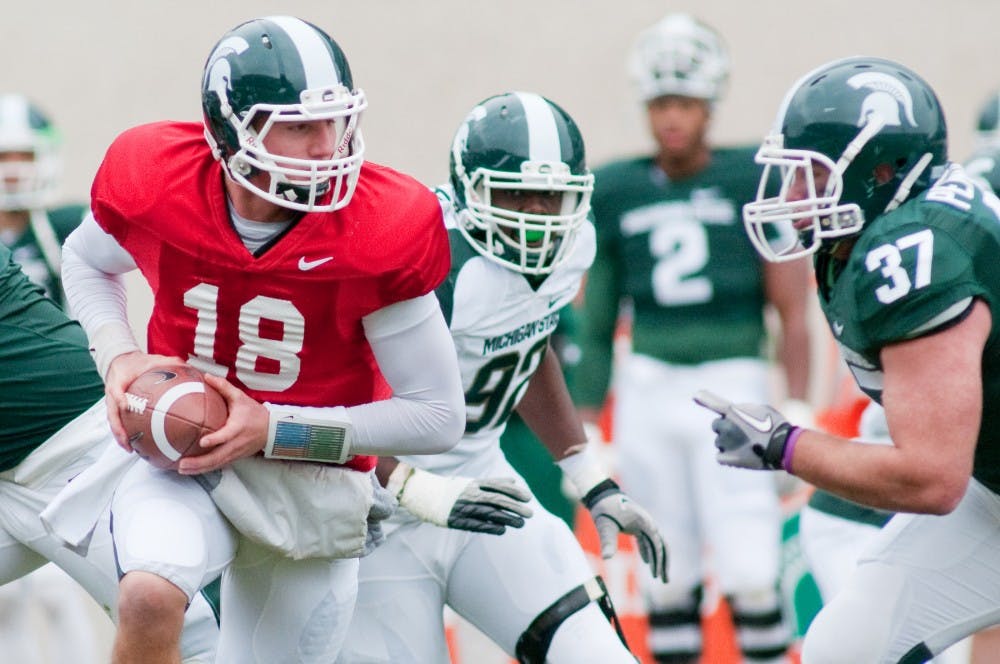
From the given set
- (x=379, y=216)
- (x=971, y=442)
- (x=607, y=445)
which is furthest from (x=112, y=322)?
(x=607, y=445)

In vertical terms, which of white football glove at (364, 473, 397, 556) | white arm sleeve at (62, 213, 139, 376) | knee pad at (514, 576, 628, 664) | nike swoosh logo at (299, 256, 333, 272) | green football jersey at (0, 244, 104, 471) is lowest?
knee pad at (514, 576, 628, 664)

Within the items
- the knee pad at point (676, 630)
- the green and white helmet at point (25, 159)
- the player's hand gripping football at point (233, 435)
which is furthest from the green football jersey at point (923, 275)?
the green and white helmet at point (25, 159)

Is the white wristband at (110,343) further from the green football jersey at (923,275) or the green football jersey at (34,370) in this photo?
the green football jersey at (923,275)

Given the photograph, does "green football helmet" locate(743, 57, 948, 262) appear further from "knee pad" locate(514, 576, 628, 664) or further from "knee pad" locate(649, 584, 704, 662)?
"knee pad" locate(649, 584, 704, 662)

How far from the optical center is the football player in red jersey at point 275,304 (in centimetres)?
340

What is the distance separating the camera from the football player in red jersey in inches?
134

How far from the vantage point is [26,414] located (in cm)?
399

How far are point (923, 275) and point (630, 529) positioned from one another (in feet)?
3.61

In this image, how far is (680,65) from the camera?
5.95 m

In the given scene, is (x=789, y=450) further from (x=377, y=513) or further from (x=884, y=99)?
(x=377, y=513)

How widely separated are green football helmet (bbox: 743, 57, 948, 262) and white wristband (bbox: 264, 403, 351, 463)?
1014 millimetres

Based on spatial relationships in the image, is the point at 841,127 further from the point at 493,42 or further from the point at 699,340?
the point at 493,42

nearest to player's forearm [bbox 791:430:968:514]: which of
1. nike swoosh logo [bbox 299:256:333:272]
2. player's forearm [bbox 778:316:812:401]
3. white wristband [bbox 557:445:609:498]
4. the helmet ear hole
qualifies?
the helmet ear hole

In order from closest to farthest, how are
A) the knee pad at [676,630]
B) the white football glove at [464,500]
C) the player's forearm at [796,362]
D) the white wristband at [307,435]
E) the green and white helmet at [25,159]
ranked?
the white wristband at [307,435] < the white football glove at [464,500] < the knee pad at [676,630] < the player's forearm at [796,362] < the green and white helmet at [25,159]
